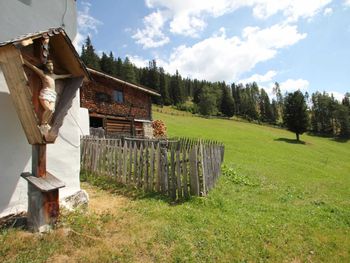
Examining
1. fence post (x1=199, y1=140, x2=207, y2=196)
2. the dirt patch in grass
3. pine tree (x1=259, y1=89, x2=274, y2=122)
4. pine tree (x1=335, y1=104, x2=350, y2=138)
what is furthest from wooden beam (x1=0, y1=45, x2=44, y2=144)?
pine tree (x1=259, y1=89, x2=274, y2=122)

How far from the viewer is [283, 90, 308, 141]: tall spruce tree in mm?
48188

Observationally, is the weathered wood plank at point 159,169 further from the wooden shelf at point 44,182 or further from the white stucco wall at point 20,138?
the wooden shelf at point 44,182

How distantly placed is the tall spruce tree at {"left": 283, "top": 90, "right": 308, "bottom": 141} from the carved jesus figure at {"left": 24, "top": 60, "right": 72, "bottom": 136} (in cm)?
5011

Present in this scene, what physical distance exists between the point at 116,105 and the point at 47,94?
22.1m

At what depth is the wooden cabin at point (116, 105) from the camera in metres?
23.5

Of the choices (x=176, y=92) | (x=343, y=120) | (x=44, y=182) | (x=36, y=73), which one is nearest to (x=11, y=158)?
(x=44, y=182)

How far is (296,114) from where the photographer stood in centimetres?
4859

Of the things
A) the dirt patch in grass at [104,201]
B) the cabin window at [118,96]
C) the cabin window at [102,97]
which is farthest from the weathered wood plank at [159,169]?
the cabin window at [118,96]

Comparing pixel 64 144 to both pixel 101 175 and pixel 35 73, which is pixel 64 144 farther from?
pixel 101 175

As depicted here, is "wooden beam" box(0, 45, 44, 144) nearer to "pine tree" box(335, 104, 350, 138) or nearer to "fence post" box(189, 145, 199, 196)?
"fence post" box(189, 145, 199, 196)

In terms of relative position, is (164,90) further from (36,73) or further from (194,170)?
(36,73)

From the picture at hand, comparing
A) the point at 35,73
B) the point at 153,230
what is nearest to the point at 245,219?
the point at 153,230

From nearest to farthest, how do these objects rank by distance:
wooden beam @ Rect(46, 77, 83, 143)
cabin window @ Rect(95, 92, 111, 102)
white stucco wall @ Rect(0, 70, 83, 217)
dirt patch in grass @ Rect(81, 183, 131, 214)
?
wooden beam @ Rect(46, 77, 83, 143) → white stucco wall @ Rect(0, 70, 83, 217) → dirt patch in grass @ Rect(81, 183, 131, 214) → cabin window @ Rect(95, 92, 111, 102)

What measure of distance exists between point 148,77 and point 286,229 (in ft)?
276
